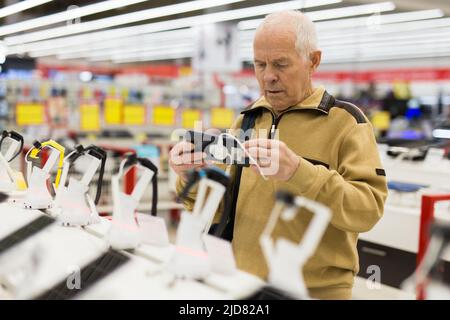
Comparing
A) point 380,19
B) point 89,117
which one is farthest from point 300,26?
point 380,19

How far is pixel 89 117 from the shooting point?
8219 mm

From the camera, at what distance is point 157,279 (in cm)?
129

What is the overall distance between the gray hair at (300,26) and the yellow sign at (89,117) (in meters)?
6.99

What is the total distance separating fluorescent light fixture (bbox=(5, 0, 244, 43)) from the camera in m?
8.62

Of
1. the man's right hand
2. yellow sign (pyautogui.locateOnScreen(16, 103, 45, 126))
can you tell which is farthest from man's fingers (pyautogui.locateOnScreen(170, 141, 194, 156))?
yellow sign (pyautogui.locateOnScreen(16, 103, 45, 126))

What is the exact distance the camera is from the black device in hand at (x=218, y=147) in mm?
1375

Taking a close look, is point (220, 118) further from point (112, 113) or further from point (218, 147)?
point (218, 147)

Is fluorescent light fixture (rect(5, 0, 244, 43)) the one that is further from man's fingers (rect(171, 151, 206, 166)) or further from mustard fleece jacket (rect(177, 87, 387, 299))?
man's fingers (rect(171, 151, 206, 166))

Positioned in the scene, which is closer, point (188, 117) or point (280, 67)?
point (280, 67)

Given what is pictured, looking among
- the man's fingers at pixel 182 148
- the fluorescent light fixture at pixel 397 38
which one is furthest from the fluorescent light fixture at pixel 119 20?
the man's fingers at pixel 182 148

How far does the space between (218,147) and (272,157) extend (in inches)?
7.9

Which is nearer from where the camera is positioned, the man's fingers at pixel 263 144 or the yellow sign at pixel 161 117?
the man's fingers at pixel 263 144

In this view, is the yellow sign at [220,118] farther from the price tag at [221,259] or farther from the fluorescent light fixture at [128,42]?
the price tag at [221,259]

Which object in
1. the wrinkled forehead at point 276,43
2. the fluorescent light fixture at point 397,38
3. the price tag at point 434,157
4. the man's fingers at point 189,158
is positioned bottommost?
the price tag at point 434,157
